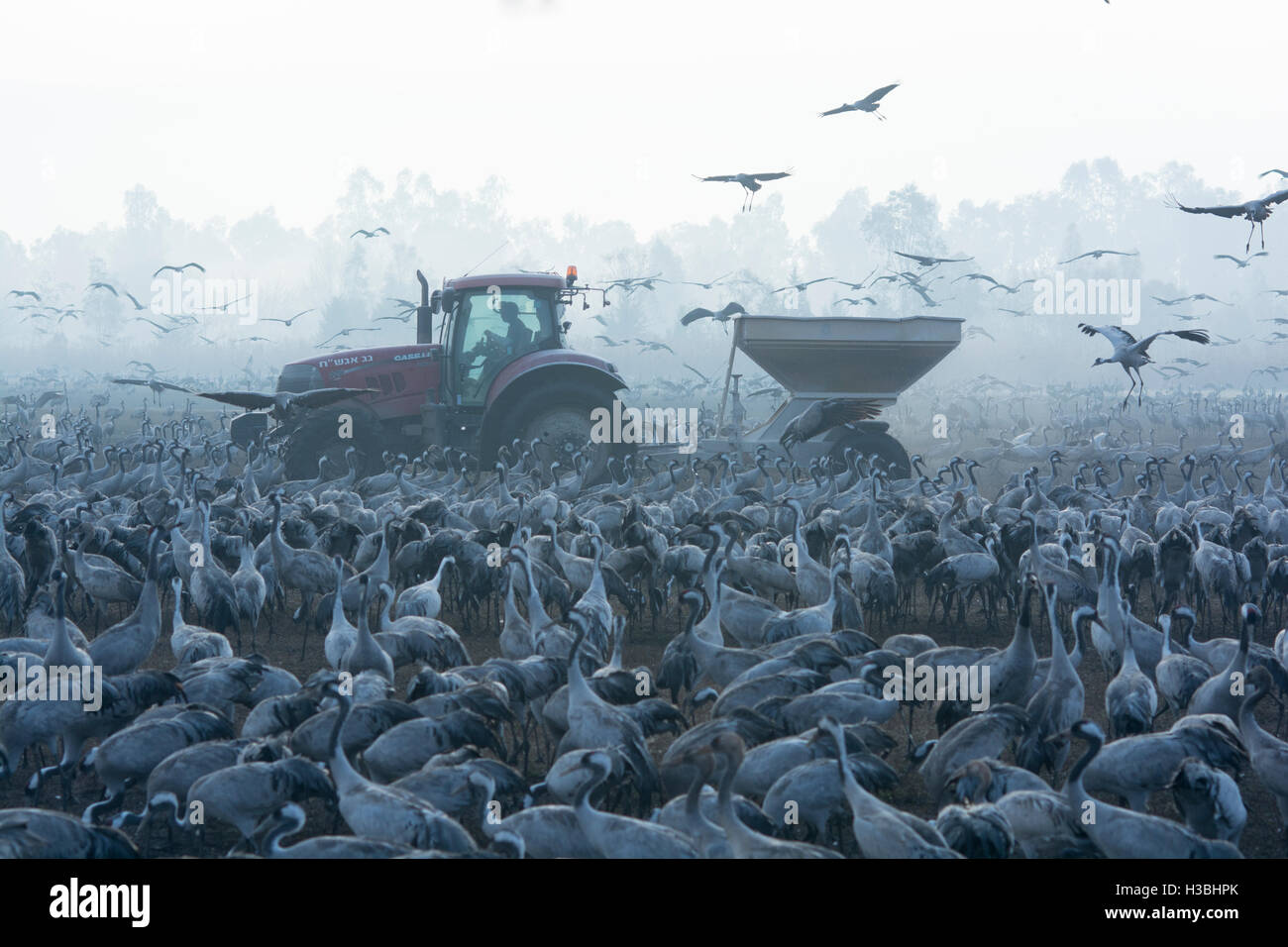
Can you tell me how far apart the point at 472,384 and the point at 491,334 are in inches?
32.2

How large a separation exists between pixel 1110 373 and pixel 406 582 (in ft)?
280

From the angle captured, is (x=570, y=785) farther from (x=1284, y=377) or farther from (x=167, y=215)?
(x=167, y=215)

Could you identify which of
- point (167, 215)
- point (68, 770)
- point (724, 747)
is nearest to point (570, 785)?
point (724, 747)

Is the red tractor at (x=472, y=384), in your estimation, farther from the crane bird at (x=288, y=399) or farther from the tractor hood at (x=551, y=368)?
the crane bird at (x=288, y=399)

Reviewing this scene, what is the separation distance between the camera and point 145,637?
820cm

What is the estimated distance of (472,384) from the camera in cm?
1756
